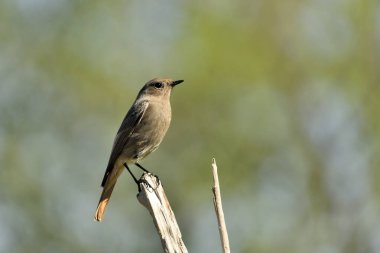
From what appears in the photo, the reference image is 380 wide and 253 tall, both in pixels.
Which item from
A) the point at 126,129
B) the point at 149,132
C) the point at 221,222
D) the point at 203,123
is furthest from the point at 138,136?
the point at 203,123

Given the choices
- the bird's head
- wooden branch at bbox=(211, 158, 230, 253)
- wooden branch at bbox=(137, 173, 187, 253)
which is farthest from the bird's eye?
wooden branch at bbox=(211, 158, 230, 253)

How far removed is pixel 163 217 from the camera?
22.5 feet

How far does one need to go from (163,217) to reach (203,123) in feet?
48.2

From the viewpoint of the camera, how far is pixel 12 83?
72.6 ft

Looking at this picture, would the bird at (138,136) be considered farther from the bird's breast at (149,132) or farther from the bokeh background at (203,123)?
the bokeh background at (203,123)

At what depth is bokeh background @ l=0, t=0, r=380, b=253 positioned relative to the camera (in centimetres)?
2139

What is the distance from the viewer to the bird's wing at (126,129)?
10688mm

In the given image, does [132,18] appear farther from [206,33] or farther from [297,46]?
[297,46]

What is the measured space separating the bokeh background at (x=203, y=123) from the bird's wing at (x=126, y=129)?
32.2ft

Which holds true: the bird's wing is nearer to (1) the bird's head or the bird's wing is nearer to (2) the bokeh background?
(1) the bird's head

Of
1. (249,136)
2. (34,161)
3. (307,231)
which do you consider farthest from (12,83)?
(307,231)

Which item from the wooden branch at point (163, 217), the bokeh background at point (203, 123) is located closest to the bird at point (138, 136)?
the wooden branch at point (163, 217)

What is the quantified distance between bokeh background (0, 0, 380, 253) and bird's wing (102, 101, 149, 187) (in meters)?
9.82

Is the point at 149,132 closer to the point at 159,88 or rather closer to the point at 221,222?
the point at 159,88
